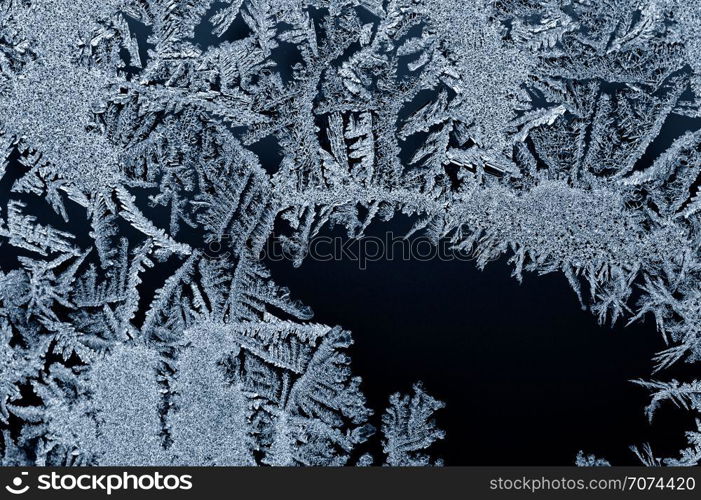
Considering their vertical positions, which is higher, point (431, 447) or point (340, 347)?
point (340, 347)

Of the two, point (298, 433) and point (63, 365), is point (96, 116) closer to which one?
point (63, 365)

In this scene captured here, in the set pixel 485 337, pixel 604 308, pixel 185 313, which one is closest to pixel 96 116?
pixel 185 313

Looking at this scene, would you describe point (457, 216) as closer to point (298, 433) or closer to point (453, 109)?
point (453, 109)

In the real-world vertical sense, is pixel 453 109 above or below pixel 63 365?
above
